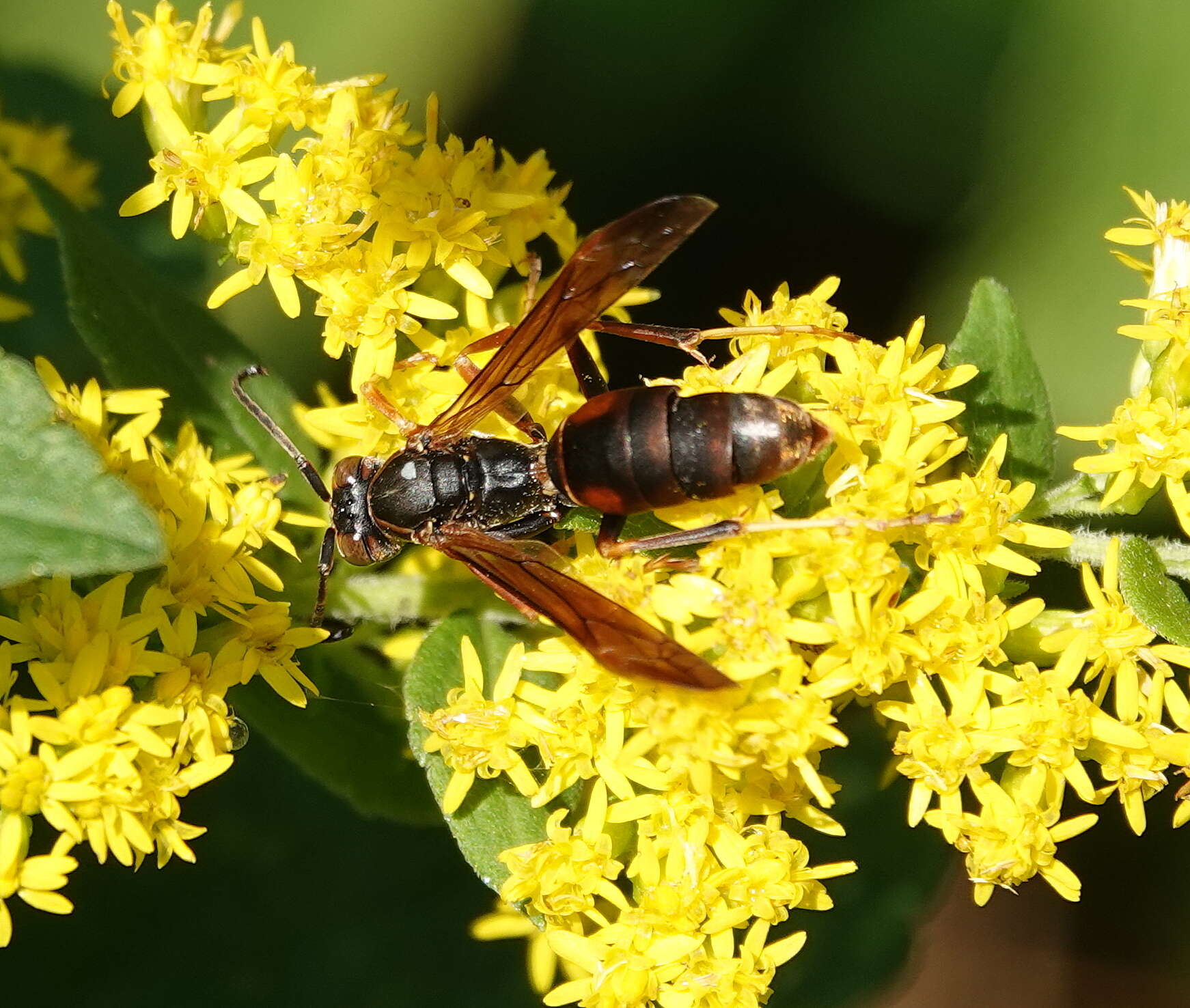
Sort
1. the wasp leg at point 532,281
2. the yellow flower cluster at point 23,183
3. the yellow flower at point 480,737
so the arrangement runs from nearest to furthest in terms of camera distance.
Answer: the yellow flower at point 480,737, the wasp leg at point 532,281, the yellow flower cluster at point 23,183

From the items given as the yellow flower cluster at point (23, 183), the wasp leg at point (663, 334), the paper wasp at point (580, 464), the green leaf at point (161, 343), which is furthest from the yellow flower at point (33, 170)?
the wasp leg at point (663, 334)

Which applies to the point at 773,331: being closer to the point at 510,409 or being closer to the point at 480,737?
the point at 510,409

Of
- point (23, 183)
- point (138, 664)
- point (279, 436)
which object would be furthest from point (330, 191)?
point (23, 183)

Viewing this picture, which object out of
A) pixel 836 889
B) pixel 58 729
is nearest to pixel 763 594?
pixel 58 729

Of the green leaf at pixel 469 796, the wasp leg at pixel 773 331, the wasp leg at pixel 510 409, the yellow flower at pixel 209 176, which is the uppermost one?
the wasp leg at pixel 773 331

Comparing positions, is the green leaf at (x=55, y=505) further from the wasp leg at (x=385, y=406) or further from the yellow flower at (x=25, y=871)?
the wasp leg at (x=385, y=406)

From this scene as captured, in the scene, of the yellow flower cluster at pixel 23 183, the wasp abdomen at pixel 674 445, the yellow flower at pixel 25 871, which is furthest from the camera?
the yellow flower cluster at pixel 23 183
